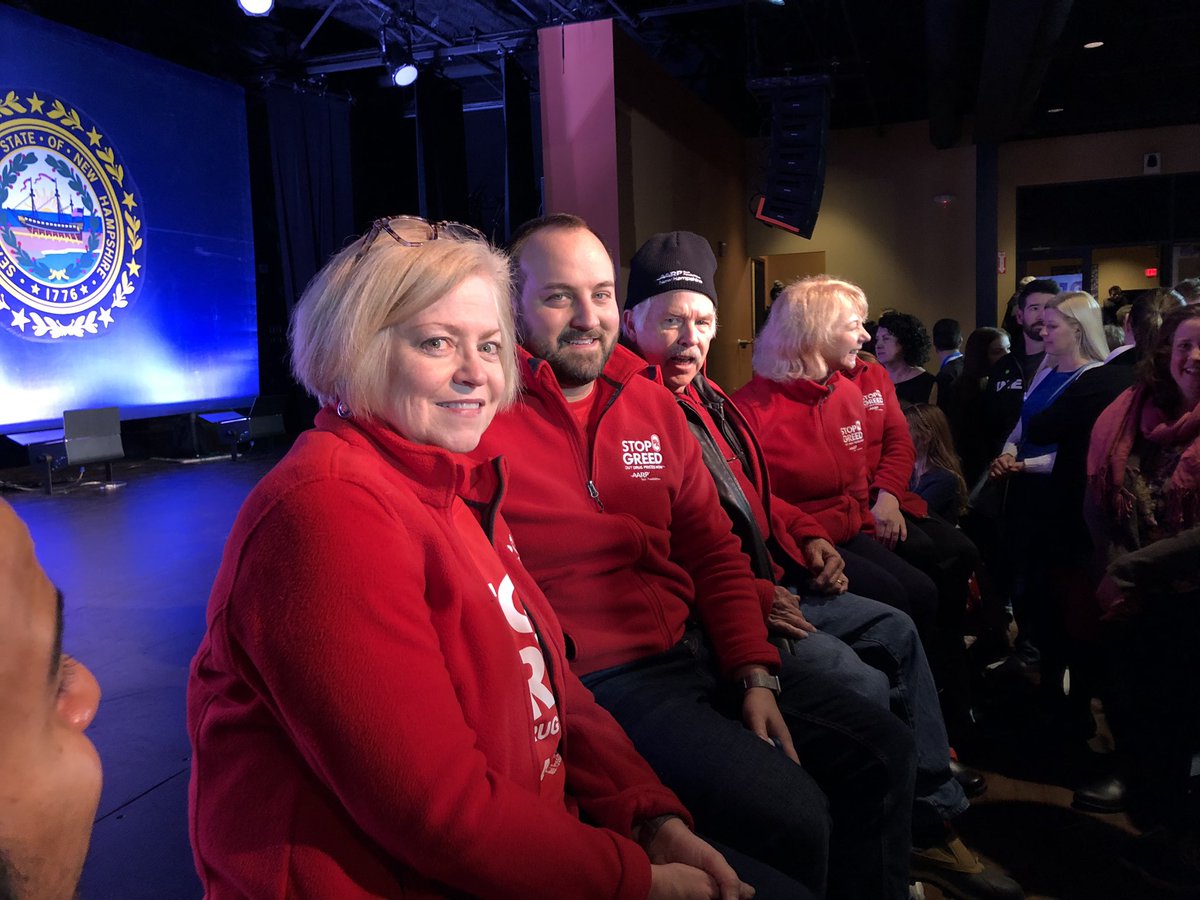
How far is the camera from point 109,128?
838 centimetres

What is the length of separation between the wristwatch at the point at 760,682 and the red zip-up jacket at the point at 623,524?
28mm

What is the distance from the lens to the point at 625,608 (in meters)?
→ 1.51

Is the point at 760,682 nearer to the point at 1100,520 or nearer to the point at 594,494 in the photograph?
the point at 594,494

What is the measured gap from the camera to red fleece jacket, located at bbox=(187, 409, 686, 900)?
2.60 ft

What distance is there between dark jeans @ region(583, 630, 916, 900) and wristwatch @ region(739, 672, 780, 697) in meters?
0.04

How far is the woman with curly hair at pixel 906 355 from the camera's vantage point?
410cm

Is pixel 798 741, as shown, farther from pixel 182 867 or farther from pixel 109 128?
pixel 109 128

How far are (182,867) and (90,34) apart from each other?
885cm

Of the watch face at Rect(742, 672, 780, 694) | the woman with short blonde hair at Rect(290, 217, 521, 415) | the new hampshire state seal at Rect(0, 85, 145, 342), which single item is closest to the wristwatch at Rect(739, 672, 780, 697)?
the watch face at Rect(742, 672, 780, 694)

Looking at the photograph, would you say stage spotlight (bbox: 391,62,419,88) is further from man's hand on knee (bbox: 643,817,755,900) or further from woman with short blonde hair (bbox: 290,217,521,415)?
man's hand on knee (bbox: 643,817,755,900)

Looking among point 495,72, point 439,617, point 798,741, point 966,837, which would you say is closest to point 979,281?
point 495,72

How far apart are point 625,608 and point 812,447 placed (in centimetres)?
113

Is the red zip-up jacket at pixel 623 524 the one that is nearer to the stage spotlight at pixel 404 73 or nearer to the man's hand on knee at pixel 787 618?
the man's hand on knee at pixel 787 618

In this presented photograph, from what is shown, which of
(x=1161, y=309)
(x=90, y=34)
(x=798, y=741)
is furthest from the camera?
(x=90, y=34)
